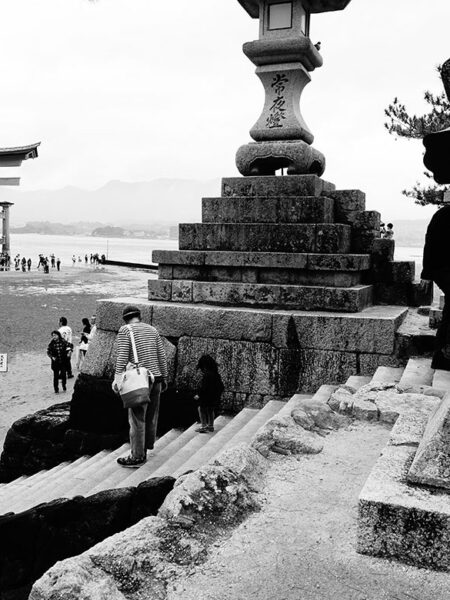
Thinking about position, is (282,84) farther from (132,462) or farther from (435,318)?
(132,462)

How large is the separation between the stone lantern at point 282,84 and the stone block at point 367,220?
0.99 m

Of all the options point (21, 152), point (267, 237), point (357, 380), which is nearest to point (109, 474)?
point (357, 380)

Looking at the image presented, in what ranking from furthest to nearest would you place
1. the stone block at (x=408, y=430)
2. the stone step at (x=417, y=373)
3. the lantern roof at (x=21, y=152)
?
1. the lantern roof at (x=21, y=152)
2. the stone step at (x=417, y=373)
3. the stone block at (x=408, y=430)

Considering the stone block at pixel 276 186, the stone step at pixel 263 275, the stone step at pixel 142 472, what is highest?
the stone block at pixel 276 186

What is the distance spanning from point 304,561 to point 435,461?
0.73m

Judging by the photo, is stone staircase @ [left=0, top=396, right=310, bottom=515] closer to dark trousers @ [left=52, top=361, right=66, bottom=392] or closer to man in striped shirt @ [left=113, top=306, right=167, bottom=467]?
man in striped shirt @ [left=113, top=306, right=167, bottom=467]

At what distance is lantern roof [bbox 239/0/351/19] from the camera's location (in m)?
7.97

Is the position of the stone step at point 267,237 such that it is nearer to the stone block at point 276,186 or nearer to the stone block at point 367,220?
the stone block at point 367,220

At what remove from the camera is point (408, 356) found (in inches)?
238

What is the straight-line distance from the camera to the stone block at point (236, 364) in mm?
6262

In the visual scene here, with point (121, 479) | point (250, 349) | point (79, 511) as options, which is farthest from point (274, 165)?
point (79, 511)

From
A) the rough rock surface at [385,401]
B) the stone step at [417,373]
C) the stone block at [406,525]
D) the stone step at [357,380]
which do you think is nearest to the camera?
the stone block at [406,525]

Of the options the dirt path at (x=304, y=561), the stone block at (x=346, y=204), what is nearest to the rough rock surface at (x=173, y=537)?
the dirt path at (x=304, y=561)

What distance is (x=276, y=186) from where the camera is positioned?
7555mm
